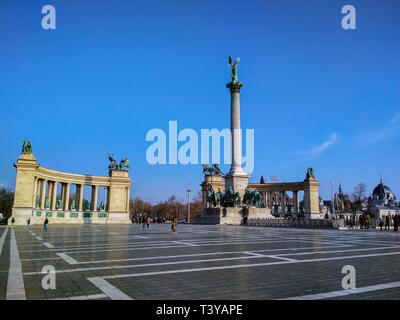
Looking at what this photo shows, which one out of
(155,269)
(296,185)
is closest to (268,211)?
(296,185)

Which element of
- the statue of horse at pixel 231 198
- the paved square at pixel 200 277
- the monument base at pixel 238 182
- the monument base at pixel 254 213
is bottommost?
the paved square at pixel 200 277

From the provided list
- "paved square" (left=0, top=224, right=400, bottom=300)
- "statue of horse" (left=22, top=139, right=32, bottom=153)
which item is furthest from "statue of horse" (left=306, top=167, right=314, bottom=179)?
"paved square" (left=0, top=224, right=400, bottom=300)

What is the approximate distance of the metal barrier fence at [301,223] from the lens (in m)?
38.0

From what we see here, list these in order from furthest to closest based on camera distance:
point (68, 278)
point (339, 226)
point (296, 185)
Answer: point (296, 185)
point (339, 226)
point (68, 278)

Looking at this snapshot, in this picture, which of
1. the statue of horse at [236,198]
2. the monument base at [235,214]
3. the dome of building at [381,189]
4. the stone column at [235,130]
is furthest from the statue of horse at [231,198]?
the dome of building at [381,189]

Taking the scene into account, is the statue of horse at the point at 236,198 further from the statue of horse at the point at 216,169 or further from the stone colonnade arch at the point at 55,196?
the statue of horse at the point at 216,169

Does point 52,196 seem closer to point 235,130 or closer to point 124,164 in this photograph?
point 124,164

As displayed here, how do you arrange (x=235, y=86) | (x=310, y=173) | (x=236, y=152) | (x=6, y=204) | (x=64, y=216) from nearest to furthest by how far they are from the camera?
(x=236, y=152)
(x=235, y=86)
(x=64, y=216)
(x=310, y=173)
(x=6, y=204)

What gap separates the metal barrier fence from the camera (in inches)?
1496

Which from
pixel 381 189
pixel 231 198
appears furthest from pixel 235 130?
pixel 381 189

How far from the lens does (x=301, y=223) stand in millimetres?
41531
